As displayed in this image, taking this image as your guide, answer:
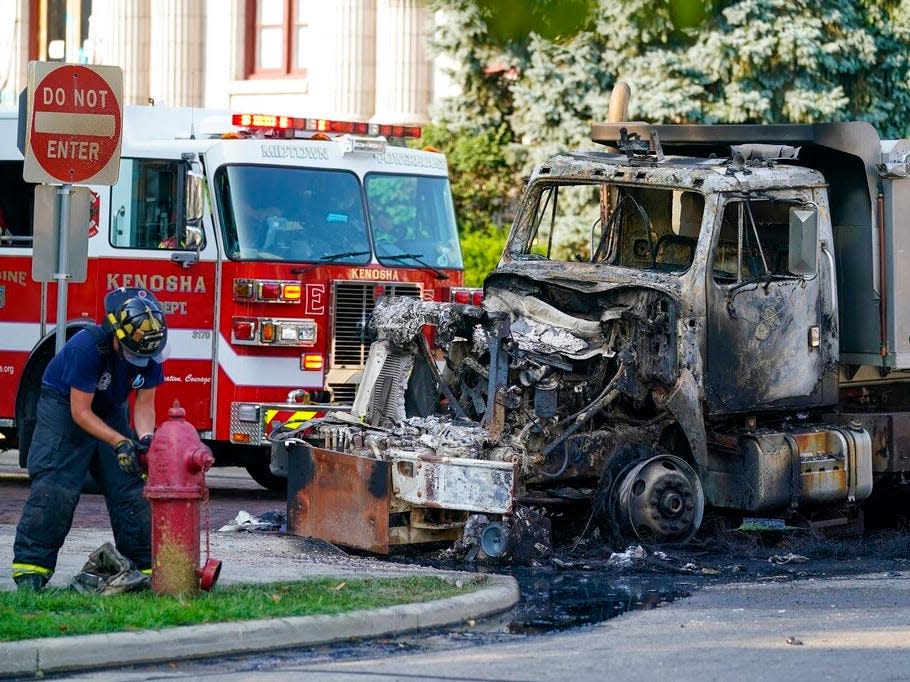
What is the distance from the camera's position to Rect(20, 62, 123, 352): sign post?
10258 millimetres

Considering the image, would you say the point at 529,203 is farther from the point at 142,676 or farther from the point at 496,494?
the point at 142,676

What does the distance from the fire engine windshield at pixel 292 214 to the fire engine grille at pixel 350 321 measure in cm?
24

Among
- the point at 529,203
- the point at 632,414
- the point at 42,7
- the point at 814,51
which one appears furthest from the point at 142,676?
the point at 42,7

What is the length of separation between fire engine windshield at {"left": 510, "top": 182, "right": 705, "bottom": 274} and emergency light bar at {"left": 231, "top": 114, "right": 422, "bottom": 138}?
2223 mm

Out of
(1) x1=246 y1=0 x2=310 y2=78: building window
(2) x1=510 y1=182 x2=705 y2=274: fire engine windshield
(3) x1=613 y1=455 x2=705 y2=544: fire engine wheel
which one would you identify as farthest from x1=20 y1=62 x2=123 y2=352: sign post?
(1) x1=246 y1=0 x2=310 y2=78: building window

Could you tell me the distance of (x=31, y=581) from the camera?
862 centimetres

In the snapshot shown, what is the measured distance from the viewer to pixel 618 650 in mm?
7969

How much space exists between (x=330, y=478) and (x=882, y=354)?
3.88 metres

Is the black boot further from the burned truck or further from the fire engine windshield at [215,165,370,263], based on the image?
the fire engine windshield at [215,165,370,263]

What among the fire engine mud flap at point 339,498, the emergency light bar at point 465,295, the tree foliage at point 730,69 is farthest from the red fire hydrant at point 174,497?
the tree foliage at point 730,69

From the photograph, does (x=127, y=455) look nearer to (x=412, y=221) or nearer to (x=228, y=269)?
(x=228, y=269)

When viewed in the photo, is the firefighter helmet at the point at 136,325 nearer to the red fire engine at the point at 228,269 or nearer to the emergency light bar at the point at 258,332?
the red fire engine at the point at 228,269

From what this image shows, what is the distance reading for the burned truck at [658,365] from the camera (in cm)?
1061

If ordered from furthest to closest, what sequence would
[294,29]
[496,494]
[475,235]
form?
[294,29], [475,235], [496,494]
